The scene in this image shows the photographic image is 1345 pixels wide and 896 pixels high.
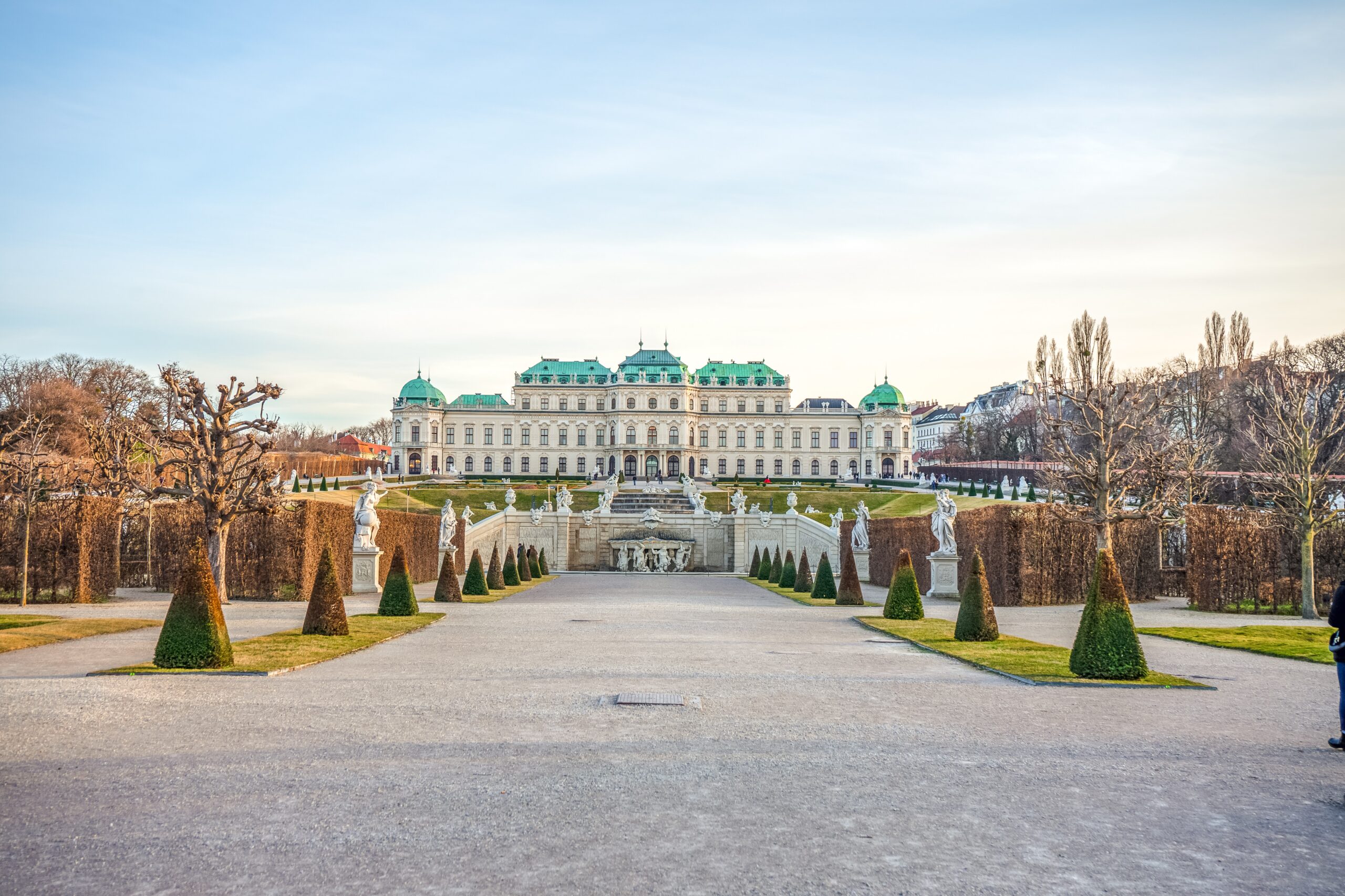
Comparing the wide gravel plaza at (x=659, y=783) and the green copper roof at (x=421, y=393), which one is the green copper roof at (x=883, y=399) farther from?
the wide gravel plaza at (x=659, y=783)

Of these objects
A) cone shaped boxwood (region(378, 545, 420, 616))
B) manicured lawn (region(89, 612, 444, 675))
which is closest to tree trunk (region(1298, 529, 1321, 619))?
manicured lawn (region(89, 612, 444, 675))

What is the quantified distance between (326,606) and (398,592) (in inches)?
135

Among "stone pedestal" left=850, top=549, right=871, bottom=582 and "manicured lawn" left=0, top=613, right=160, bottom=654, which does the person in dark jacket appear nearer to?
"manicured lawn" left=0, top=613, right=160, bottom=654

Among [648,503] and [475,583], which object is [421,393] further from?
[475,583]

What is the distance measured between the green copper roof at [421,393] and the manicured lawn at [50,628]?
90565 millimetres

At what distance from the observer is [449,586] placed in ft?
68.8

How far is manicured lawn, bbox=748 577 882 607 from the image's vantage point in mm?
21359

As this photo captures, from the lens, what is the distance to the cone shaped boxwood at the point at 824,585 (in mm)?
22750

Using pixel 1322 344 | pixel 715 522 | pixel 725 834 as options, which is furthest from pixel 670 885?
pixel 1322 344

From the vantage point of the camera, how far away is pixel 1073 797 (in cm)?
572

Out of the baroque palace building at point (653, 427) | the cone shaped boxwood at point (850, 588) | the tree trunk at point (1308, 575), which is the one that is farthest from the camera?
the baroque palace building at point (653, 427)

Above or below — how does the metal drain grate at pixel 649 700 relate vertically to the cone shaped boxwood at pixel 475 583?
above

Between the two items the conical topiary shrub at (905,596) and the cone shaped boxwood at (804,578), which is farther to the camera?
the cone shaped boxwood at (804,578)

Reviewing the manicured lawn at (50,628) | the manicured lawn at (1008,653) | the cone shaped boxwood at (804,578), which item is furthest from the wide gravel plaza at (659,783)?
the cone shaped boxwood at (804,578)
